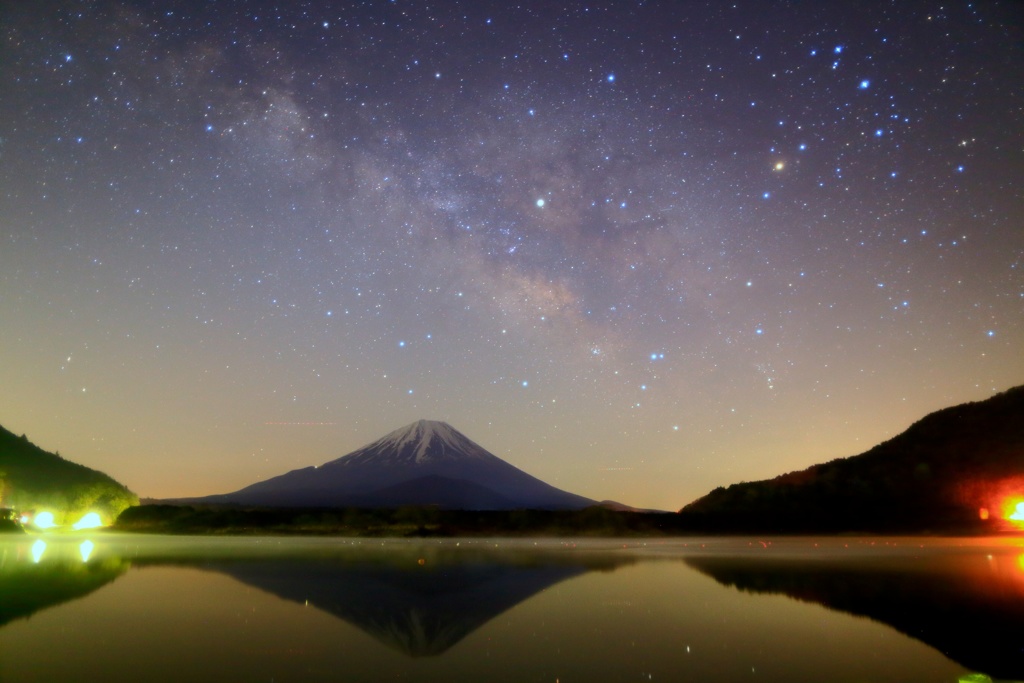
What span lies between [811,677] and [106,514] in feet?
209

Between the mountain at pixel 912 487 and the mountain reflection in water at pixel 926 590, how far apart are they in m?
26.6

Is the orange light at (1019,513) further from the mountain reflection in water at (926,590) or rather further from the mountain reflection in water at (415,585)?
the mountain reflection in water at (415,585)

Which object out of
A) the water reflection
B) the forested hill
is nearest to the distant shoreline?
the forested hill

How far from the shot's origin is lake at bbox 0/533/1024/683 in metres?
8.71

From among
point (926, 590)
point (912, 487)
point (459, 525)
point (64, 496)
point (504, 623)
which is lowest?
point (926, 590)

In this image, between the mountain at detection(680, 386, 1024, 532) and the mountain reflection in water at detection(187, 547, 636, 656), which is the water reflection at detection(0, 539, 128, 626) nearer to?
the mountain reflection in water at detection(187, 547, 636, 656)

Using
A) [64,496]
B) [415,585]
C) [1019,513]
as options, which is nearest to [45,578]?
[415,585]

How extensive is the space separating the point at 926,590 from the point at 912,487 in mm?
59423

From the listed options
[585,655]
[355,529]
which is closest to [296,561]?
[585,655]

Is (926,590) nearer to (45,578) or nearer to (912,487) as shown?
(45,578)

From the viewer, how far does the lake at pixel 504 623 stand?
8711mm

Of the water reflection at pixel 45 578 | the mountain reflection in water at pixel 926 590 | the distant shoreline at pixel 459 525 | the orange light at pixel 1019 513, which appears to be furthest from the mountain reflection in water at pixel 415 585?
the orange light at pixel 1019 513

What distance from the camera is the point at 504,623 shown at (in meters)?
12.0

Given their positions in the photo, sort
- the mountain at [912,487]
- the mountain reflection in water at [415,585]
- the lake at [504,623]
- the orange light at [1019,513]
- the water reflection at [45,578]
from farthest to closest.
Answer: the mountain at [912,487] < the orange light at [1019,513] < the water reflection at [45,578] < the mountain reflection in water at [415,585] < the lake at [504,623]
